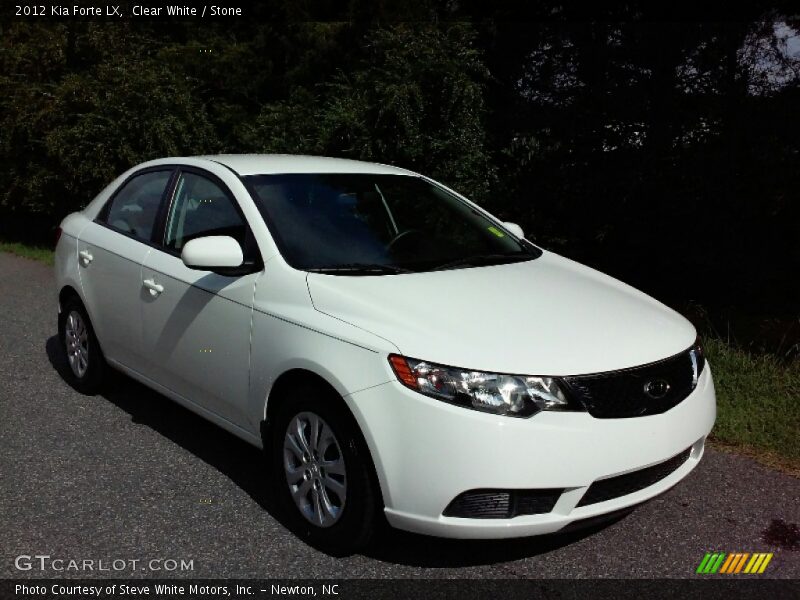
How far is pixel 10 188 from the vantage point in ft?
47.8

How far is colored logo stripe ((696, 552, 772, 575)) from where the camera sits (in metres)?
3.41

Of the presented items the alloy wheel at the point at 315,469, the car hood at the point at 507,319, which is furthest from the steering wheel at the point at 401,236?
the alloy wheel at the point at 315,469

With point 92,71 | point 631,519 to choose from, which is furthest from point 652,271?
point 92,71

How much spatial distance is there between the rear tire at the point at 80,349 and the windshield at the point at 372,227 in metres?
1.84

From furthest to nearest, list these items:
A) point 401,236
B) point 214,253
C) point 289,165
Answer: point 289,165
point 401,236
point 214,253

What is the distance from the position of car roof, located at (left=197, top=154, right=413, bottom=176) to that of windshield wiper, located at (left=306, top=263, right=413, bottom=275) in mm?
867

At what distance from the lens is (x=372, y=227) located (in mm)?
4191

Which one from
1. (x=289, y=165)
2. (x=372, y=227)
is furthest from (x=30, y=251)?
(x=372, y=227)

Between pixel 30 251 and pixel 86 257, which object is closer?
pixel 86 257

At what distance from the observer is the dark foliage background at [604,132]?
341 inches

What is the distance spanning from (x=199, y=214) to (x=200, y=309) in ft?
2.11

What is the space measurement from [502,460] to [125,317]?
2679mm

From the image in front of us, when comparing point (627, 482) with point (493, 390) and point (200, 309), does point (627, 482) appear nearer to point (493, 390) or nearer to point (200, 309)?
point (493, 390)
